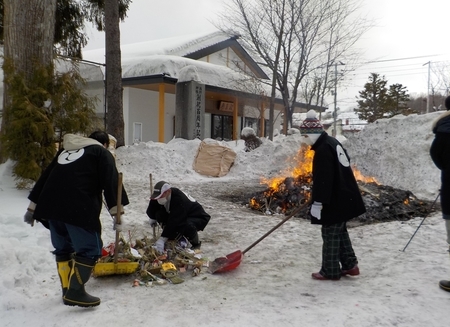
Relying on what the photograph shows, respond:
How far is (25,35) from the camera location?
21.5 feet

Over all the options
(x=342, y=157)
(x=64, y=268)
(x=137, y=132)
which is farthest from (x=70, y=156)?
(x=137, y=132)

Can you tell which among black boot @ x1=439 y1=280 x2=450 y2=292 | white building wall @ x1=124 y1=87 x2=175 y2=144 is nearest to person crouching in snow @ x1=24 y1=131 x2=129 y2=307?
black boot @ x1=439 y1=280 x2=450 y2=292

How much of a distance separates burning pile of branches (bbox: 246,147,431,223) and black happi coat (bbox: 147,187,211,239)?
103 inches

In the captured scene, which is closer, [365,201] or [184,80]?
[365,201]

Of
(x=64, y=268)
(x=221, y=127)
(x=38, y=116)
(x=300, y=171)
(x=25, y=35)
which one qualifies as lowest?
(x=64, y=268)

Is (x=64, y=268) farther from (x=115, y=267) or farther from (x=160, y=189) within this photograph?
(x=160, y=189)

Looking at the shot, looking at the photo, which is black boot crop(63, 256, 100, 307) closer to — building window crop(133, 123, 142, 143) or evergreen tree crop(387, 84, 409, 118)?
building window crop(133, 123, 142, 143)

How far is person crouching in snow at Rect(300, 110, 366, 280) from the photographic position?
3.89m

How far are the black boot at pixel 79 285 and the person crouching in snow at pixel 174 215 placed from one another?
4.25 feet

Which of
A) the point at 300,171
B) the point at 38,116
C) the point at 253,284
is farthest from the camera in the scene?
the point at 300,171

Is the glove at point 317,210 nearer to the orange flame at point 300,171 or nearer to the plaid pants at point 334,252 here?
the plaid pants at point 334,252

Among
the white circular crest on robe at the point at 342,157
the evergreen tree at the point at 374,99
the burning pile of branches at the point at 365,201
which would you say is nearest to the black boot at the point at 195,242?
the white circular crest on robe at the point at 342,157

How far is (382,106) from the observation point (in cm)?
3775

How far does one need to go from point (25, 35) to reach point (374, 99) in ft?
121
